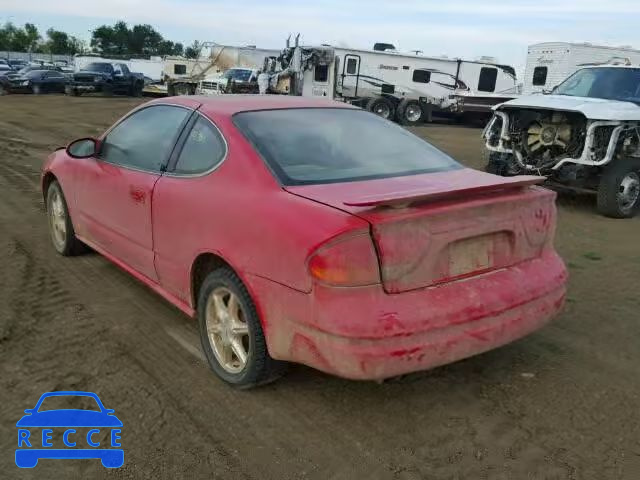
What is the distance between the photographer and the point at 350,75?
79.0 ft

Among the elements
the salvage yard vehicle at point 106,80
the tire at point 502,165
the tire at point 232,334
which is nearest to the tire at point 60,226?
the tire at point 232,334

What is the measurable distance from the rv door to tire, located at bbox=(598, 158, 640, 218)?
16950mm

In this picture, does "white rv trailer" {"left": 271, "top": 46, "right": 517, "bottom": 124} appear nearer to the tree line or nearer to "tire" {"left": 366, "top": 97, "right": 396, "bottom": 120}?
"tire" {"left": 366, "top": 97, "right": 396, "bottom": 120}

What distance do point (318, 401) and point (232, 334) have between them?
22.3 inches

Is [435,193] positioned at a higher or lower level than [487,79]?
lower

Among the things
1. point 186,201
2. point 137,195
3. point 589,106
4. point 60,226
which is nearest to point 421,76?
point 589,106

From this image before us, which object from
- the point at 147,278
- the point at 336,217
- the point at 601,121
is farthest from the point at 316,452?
the point at 601,121

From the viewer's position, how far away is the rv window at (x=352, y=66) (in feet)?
78.6

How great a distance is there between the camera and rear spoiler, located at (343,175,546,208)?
2.67 m

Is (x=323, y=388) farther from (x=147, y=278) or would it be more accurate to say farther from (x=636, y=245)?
(x=636, y=245)

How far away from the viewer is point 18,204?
289 inches

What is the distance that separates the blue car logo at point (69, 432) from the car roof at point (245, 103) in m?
1.76

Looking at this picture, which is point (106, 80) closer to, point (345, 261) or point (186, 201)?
point (186, 201)

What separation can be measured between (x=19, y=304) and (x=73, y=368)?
3.82 feet
